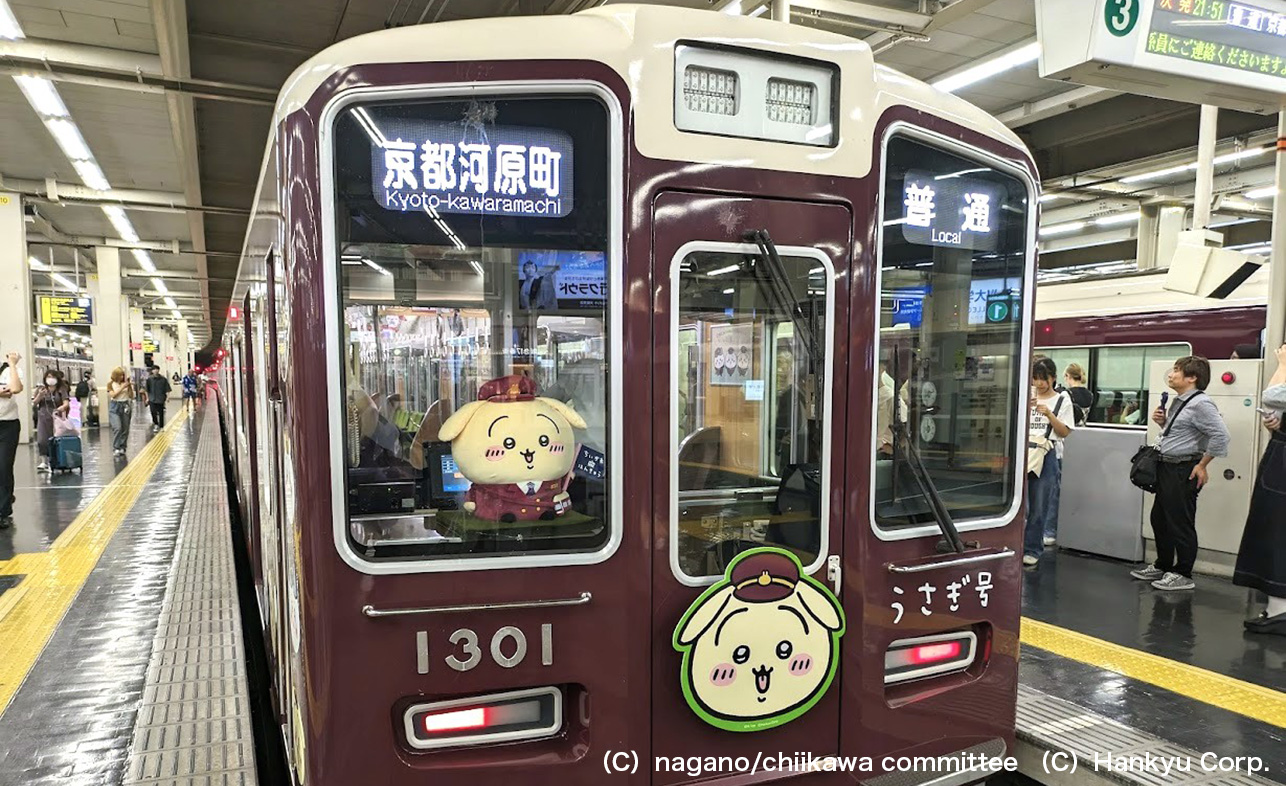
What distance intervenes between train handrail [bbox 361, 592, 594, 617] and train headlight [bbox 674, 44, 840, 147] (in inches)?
50.6

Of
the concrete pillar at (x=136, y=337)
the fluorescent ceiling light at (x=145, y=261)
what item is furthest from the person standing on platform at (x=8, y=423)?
the concrete pillar at (x=136, y=337)

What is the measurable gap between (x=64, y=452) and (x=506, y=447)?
43.3 ft

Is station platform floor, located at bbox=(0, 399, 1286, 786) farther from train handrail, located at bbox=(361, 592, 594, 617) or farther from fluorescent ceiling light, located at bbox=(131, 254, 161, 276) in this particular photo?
fluorescent ceiling light, located at bbox=(131, 254, 161, 276)

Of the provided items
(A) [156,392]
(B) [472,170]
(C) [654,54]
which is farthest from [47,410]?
(C) [654,54]

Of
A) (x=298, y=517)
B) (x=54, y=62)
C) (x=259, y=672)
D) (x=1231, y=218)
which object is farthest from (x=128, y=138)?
(x=1231, y=218)

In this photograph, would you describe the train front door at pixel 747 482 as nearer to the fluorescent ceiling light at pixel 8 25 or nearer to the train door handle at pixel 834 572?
the train door handle at pixel 834 572

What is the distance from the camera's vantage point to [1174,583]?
6191mm

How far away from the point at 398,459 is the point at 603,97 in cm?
108

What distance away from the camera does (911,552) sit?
8.39 feet

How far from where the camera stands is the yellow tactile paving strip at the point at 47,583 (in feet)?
16.3

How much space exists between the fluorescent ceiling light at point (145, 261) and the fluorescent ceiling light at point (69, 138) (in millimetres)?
13719

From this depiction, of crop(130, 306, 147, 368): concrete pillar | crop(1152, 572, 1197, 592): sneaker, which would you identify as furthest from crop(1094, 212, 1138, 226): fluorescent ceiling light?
crop(130, 306, 147, 368): concrete pillar

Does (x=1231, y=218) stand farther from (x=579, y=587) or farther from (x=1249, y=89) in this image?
(x=579, y=587)

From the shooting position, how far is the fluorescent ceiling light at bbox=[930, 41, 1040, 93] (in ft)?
31.9
